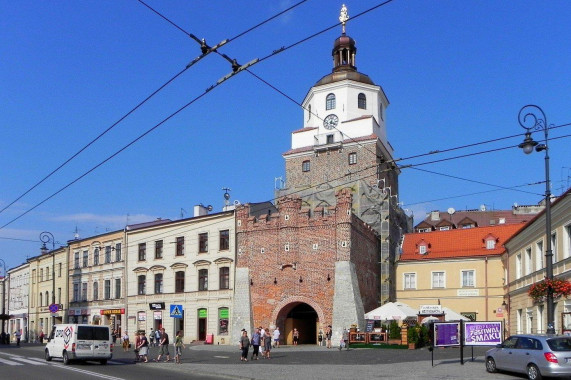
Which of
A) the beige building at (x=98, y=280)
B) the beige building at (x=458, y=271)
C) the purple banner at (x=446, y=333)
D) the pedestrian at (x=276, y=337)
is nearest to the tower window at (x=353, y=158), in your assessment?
the beige building at (x=458, y=271)

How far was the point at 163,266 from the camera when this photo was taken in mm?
56094

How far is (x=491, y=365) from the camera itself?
23.3 meters

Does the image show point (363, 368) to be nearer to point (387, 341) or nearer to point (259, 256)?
point (387, 341)

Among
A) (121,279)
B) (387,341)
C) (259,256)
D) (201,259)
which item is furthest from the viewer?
(121,279)

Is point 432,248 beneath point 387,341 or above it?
above

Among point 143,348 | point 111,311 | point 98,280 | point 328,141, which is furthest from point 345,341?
point 98,280

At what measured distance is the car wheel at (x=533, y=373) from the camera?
20.7 meters

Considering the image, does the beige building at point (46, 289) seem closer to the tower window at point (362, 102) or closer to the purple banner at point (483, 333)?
the tower window at point (362, 102)

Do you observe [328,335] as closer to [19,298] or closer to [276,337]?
[276,337]


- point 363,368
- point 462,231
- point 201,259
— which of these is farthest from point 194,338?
point 363,368

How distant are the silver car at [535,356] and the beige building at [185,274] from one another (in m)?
30.7

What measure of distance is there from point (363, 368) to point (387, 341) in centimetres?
1588

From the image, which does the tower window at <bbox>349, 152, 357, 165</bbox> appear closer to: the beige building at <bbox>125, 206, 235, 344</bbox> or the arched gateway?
the beige building at <bbox>125, 206, 235, 344</bbox>

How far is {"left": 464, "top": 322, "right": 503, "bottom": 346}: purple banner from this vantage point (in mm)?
24578
